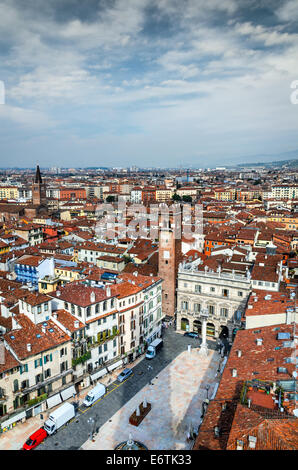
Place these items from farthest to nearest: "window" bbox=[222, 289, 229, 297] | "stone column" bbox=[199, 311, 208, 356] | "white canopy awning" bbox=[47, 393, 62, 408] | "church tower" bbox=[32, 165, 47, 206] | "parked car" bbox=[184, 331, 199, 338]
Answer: "church tower" bbox=[32, 165, 47, 206], "parked car" bbox=[184, 331, 199, 338], "window" bbox=[222, 289, 229, 297], "stone column" bbox=[199, 311, 208, 356], "white canopy awning" bbox=[47, 393, 62, 408]

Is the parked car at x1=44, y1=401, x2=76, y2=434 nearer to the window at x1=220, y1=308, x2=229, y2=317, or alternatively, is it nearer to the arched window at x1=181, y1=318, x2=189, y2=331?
the arched window at x1=181, y1=318, x2=189, y2=331

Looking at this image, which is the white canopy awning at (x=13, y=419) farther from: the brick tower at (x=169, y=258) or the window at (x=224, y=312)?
the brick tower at (x=169, y=258)

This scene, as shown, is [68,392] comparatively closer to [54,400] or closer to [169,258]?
[54,400]

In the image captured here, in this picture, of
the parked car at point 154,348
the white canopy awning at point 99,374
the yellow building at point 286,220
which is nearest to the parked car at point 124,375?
the white canopy awning at point 99,374

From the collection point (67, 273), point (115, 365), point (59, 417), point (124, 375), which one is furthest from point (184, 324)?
point (59, 417)

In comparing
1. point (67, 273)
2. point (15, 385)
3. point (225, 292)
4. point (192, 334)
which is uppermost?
point (67, 273)

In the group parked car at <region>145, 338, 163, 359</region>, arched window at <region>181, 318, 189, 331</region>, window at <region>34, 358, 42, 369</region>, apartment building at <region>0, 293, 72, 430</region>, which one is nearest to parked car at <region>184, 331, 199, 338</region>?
arched window at <region>181, 318, 189, 331</region>

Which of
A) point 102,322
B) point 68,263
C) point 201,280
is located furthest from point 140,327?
point 68,263
